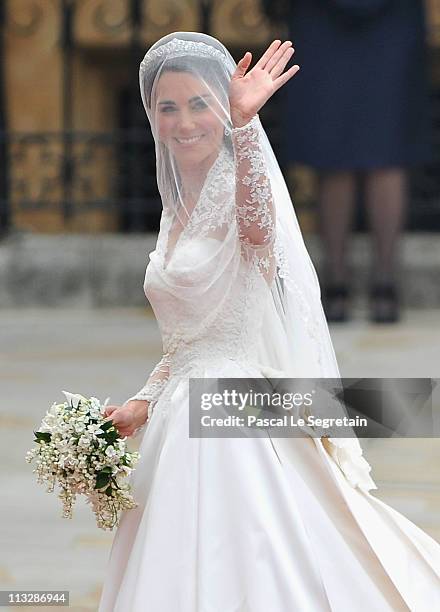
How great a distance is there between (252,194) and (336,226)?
15.3ft

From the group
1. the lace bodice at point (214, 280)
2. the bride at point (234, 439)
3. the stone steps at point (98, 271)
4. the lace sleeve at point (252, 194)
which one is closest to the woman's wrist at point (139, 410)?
the bride at point (234, 439)

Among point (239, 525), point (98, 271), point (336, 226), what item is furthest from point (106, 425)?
point (98, 271)

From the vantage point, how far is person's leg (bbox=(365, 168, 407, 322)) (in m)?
7.70

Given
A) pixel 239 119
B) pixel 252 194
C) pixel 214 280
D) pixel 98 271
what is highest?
pixel 98 271

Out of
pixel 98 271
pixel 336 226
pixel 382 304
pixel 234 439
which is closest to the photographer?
pixel 234 439

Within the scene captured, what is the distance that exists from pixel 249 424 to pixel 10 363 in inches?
162

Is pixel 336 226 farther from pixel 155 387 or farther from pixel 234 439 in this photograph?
pixel 234 439

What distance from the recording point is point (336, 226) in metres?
7.70

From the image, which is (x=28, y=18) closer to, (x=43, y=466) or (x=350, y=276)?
(x=350, y=276)

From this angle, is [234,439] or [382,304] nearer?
[234,439]

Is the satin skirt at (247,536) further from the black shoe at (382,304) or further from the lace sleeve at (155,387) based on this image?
the black shoe at (382,304)

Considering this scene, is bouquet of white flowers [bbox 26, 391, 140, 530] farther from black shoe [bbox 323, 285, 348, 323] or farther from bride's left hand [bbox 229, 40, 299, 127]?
black shoe [bbox 323, 285, 348, 323]

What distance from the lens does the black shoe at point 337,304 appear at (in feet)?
25.5

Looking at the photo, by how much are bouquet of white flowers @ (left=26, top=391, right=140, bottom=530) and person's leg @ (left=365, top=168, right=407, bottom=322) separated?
4664 millimetres
